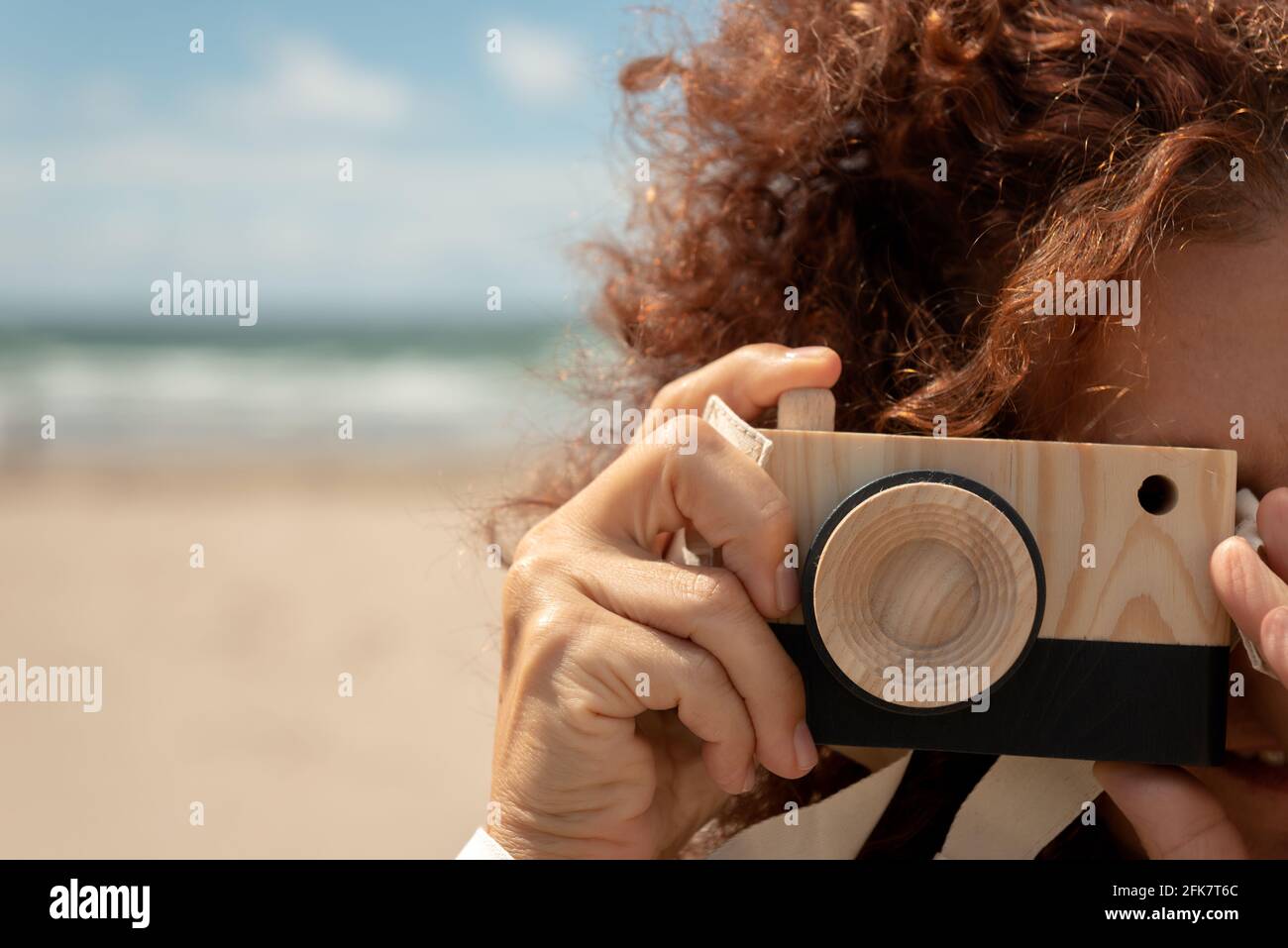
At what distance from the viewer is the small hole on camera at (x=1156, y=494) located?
909 millimetres

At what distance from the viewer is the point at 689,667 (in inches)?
38.6

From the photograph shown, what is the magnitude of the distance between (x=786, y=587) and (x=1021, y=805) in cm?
33

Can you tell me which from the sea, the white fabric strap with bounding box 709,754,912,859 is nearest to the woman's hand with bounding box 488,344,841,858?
the white fabric strap with bounding box 709,754,912,859

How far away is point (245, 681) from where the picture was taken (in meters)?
4.96

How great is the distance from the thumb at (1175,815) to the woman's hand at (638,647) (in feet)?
0.91

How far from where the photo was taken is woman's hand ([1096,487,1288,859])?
862mm

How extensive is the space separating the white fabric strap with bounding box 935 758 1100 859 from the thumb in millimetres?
61

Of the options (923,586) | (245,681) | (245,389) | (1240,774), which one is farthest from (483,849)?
(245,389)

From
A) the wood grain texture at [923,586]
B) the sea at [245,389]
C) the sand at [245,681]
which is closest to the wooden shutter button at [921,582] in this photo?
the wood grain texture at [923,586]

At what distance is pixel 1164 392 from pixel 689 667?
51 cm

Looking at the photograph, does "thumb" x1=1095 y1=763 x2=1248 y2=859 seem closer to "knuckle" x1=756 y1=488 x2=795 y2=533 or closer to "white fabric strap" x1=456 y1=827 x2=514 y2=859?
"knuckle" x1=756 y1=488 x2=795 y2=533

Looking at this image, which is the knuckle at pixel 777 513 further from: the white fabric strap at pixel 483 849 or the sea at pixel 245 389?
the sea at pixel 245 389

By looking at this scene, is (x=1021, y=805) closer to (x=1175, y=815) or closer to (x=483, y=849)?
(x=1175, y=815)

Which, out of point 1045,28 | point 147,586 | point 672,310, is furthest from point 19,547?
point 1045,28
